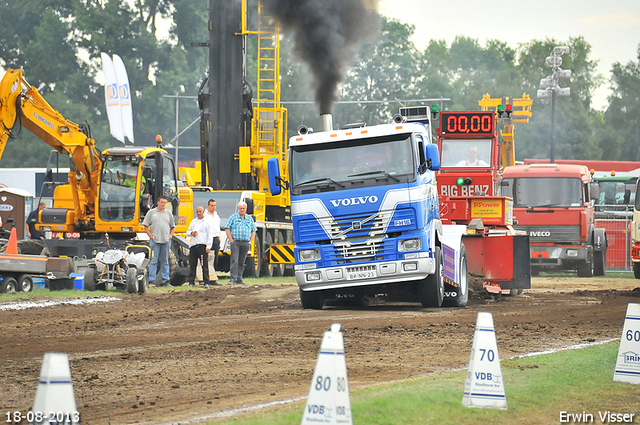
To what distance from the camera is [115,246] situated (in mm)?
22297

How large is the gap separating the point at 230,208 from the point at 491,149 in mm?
7857

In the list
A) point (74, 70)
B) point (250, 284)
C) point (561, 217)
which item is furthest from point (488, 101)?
point (74, 70)

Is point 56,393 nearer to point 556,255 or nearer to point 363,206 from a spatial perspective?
point 363,206

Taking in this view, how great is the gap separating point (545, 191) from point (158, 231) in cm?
1265

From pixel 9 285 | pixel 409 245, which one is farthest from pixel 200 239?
pixel 409 245

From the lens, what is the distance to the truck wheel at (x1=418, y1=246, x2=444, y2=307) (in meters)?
15.2

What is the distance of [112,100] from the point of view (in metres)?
47.9

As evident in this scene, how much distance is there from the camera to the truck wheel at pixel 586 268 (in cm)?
2828

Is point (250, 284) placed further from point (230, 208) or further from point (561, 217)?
point (561, 217)

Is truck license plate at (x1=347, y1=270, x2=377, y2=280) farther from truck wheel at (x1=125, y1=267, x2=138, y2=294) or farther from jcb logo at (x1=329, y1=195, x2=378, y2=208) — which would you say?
truck wheel at (x1=125, y1=267, x2=138, y2=294)

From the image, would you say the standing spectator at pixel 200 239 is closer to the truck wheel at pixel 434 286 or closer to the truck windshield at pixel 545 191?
the truck wheel at pixel 434 286

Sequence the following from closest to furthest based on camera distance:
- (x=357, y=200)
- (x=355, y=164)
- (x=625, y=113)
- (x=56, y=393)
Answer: (x=56, y=393) → (x=357, y=200) → (x=355, y=164) → (x=625, y=113)

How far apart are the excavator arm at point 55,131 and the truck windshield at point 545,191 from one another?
11983mm

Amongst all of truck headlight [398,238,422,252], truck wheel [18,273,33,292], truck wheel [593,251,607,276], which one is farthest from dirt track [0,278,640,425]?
truck wheel [593,251,607,276]
